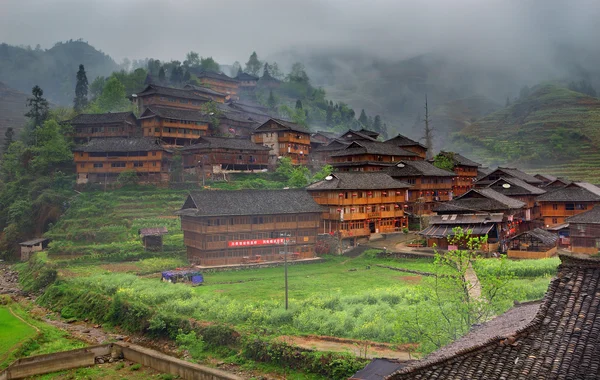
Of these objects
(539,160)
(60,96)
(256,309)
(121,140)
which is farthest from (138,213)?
(60,96)

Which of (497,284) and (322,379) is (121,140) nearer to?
(322,379)

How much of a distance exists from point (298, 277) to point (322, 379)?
1709 cm

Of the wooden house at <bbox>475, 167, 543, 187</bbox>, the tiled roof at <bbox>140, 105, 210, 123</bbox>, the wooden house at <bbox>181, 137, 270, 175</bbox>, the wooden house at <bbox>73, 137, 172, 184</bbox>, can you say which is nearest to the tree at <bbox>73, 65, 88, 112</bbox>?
the tiled roof at <bbox>140, 105, 210, 123</bbox>

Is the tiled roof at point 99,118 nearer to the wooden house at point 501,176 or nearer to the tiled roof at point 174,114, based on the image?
the tiled roof at point 174,114

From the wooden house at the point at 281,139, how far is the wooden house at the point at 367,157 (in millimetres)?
6920

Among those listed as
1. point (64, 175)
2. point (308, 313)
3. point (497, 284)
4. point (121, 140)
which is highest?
point (121, 140)

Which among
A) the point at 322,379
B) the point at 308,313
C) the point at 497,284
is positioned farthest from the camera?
the point at 308,313

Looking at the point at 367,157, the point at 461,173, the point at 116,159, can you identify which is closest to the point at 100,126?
the point at 116,159

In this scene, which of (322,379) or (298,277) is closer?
(322,379)

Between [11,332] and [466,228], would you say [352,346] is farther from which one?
[466,228]

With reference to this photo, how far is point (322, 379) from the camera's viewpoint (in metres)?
24.6

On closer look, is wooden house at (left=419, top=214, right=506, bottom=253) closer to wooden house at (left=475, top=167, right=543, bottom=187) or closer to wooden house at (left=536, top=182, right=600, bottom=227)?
wooden house at (left=536, top=182, right=600, bottom=227)

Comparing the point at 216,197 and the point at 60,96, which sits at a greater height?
the point at 60,96

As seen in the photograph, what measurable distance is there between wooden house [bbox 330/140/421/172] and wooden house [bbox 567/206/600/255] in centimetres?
2691
